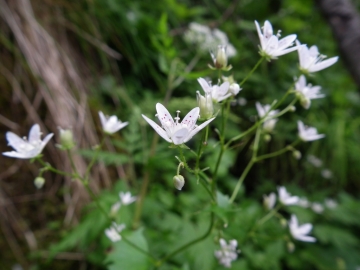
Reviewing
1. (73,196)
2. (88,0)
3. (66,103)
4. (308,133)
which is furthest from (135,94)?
(308,133)

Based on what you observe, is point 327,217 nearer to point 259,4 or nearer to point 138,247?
point 138,247

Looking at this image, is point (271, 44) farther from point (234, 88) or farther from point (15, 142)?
point (15, 142)

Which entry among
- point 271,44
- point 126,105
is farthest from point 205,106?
point 126,105

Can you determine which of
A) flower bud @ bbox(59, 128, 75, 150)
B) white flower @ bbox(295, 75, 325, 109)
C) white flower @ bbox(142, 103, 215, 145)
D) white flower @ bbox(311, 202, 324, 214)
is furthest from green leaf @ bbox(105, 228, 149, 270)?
white flower @ bbox(311, 202, 324, 214)

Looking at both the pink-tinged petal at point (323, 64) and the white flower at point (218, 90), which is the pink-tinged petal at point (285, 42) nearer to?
the pink-tinged petal at point (323, 64)

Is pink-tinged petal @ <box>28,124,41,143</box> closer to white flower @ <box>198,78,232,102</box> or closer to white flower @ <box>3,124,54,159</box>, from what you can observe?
white flower @ <box>3,124,54,159</box>
